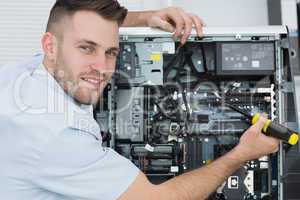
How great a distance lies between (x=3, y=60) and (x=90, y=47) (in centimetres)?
156

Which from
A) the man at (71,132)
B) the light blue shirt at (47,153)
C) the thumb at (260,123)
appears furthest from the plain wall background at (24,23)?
the thumb at (260,123)

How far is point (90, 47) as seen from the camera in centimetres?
175

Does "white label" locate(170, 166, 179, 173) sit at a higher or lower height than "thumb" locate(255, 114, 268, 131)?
lower

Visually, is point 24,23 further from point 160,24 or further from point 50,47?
point 50,47

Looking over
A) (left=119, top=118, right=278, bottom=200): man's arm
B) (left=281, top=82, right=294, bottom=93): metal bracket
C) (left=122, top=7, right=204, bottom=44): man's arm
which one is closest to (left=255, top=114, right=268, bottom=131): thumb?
(left=119, top=118, right=278, bottom=200): man's arm

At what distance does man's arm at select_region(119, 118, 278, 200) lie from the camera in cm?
164

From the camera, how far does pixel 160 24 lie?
2.30m

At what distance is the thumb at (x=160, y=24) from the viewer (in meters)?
2.27

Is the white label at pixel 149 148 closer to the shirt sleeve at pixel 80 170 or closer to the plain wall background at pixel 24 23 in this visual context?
the shirt sleeve at pixel 80 170

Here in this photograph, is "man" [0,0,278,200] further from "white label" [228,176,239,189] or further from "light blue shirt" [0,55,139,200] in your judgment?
"white label" [228,176,239,189]

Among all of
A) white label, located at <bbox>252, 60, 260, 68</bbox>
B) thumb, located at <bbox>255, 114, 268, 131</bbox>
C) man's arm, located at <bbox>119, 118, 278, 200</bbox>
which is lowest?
man's arm, located at <bbox>119, 118, 278, 200</bbox>

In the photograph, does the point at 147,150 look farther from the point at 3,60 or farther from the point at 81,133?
the point at 3,60

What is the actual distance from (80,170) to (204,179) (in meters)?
0.54

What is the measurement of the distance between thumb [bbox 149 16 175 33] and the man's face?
0.53m
